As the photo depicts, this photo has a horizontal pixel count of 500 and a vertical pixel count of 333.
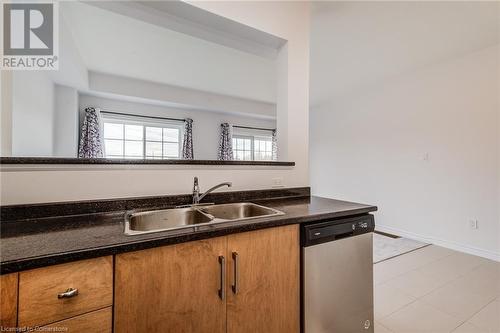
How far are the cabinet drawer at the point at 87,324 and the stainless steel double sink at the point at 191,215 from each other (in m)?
0.38

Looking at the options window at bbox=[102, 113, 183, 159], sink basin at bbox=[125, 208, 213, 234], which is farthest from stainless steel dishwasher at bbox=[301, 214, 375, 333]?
window at bbox=[102, 113, 183, 159]

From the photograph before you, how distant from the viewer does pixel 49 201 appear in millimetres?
1132

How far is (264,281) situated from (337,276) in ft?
1.50

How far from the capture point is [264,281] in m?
1.05

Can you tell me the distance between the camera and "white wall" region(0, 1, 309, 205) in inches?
44.1

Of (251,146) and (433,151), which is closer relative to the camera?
(433,151)

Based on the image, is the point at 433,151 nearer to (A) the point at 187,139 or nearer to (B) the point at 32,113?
(A) the point at 187,139

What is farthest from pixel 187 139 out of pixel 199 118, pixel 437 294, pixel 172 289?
pixel 437 294

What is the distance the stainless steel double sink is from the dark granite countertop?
0.27ft

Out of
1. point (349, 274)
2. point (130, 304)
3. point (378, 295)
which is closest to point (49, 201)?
point (130, 304)

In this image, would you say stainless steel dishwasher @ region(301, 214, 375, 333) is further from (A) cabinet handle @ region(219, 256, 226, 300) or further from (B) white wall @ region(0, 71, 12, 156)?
(B) white wall @ region(0, 71, 12, 156)

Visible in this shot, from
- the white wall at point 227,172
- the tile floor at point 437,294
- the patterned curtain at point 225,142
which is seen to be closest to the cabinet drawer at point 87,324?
the white wall at point 227,172

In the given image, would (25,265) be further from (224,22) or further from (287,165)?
(224,22)

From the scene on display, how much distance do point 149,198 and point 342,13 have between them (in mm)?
2321
